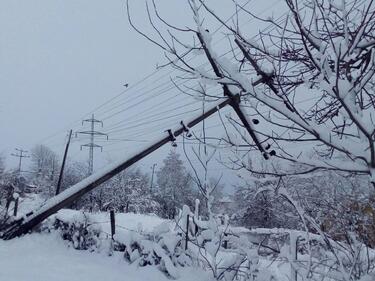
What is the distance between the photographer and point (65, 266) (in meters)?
6.92

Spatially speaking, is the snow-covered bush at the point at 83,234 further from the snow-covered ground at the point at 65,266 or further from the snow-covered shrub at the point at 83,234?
the snow-covered ground at the point at 65,266

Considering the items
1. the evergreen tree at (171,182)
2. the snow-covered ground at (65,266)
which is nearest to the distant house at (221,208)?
the snow-covered ground at (65,266)

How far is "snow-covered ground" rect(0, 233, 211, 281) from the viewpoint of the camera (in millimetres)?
5812

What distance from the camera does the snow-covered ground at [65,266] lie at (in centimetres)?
581

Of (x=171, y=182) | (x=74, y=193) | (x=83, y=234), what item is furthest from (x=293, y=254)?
(x=171, y=182)

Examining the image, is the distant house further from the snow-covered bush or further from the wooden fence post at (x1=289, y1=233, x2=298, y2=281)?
the snow-covered bush

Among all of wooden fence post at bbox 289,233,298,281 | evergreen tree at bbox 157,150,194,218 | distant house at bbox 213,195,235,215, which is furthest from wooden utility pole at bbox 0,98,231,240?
evergreen tree at bbox 157,150,194,218

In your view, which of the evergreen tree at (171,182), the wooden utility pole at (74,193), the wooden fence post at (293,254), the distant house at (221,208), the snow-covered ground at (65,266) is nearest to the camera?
the wooden fence post at (293,254)

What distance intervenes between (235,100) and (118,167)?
7.60 metres

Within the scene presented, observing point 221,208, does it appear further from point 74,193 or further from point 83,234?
point 74,193

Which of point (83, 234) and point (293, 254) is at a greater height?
point (83, 234)

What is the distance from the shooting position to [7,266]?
646cm

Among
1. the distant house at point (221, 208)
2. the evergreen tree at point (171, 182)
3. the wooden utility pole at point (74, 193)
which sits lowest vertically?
the distant house at point (221, 208)

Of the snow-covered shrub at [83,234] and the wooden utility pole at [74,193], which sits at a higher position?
the wooden utility pole at [74,193]
